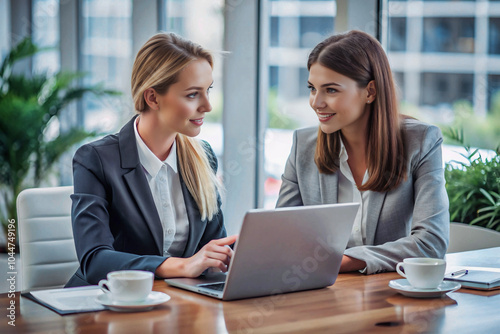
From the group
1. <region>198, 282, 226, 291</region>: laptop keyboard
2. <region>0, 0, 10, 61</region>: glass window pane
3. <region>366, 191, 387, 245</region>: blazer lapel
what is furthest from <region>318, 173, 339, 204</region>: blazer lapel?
<region>0, 0, 10, 61</region>: glass window pane

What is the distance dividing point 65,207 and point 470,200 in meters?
1.75

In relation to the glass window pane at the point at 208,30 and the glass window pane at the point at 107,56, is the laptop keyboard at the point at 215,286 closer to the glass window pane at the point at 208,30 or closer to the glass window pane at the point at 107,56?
the glass window pane at the point at 208,30

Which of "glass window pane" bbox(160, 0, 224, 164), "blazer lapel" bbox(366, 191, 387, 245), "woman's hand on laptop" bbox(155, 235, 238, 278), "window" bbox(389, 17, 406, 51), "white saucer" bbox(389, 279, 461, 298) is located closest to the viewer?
"white saucer" bbox(389, 279, 461, 298)

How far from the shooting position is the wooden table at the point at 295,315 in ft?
4.58

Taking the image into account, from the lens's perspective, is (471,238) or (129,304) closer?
(129,304)

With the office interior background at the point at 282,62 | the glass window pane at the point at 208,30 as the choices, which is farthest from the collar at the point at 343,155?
the glass window pane at the point at 208,30

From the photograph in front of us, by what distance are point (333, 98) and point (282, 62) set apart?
5.79 ft

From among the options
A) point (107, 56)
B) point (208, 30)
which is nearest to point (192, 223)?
point (208, 30)

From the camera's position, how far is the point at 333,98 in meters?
2.29

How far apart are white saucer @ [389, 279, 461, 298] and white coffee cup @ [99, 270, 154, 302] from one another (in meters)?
0.63

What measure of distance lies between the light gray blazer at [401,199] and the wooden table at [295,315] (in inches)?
12.0

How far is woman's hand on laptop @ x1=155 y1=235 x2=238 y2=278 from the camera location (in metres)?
1.79

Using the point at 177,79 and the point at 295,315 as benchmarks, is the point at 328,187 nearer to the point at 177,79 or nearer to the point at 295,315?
the point at 177,79

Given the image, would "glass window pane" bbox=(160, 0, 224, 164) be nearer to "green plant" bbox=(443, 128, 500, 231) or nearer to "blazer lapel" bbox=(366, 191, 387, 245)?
"green plant" bbox=(443, 128, 500, 231)
